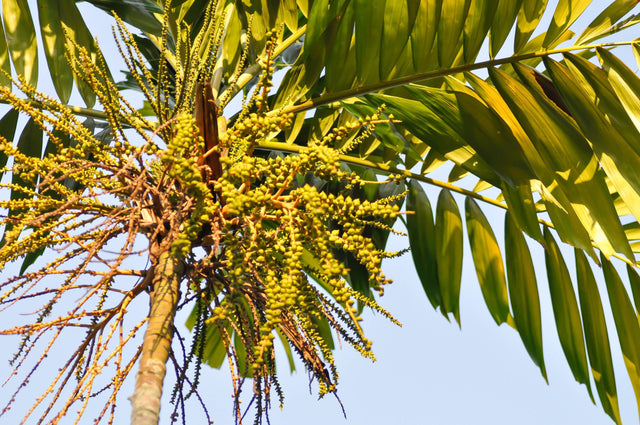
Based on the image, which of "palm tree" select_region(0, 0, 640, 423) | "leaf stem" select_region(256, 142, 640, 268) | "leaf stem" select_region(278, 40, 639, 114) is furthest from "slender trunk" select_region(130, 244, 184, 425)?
"leaf stem" select_region(256, 142, 640, 268)

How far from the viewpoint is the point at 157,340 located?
108cm

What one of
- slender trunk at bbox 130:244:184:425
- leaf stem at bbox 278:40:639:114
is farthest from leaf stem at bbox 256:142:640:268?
slender trunk at bbox 130:244:184:425

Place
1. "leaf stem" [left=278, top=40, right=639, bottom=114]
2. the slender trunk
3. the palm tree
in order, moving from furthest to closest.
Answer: "leaf stem" [left=278, top=40, right=639, bottom=114] → the palm tree → the slender trunk

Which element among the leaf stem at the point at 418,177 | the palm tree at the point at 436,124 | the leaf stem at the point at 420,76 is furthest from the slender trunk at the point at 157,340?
the leaf stem at the point at 418,177

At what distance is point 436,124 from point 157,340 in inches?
36.8

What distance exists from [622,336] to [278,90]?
47.2 inches

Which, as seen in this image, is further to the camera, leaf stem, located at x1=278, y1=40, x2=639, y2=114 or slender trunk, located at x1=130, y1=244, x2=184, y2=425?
leaf stem, located at x1=278, y1=40, x2=639, y2=114

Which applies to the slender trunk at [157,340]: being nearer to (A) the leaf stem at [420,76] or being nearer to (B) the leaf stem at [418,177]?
(A) the leaf stem at [420,76]

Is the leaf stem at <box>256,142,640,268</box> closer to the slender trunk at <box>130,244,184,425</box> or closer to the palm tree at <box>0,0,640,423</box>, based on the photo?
the palm tree at <box>0,0,640,423</box>

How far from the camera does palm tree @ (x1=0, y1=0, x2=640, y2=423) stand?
4.27 ft

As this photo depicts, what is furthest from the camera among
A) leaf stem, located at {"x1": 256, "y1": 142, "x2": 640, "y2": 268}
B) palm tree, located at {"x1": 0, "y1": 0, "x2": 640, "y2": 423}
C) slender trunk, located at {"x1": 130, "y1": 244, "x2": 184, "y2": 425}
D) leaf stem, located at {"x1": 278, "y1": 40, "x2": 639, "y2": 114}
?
leaf stem, located at {"x1": 256, "y1": 142, "x2": 640, "y2": 268}

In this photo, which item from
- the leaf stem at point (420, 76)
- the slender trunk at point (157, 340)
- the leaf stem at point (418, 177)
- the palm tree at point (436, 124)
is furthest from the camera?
the leaf stem at point (418, 177)

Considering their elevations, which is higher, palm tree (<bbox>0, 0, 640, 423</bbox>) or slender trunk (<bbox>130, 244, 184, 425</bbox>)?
palm tree (<bbox>0, 0, 640, 423</bbox>)

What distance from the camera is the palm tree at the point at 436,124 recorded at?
1303 mm
